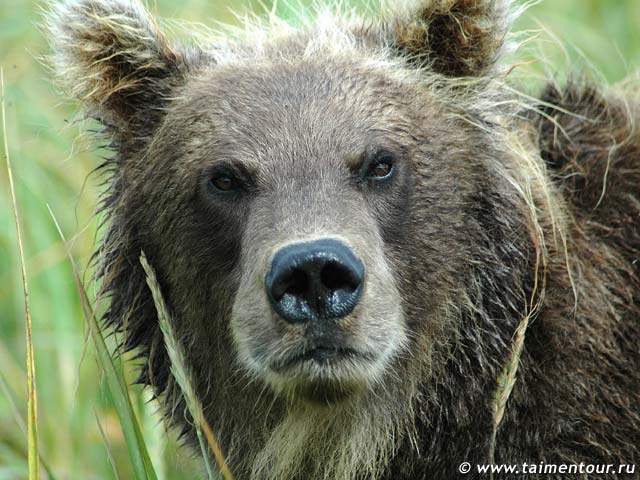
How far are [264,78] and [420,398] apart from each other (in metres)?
1.73

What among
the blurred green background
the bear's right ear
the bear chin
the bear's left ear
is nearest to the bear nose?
the bear chin

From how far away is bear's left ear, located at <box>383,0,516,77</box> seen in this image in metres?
5.23

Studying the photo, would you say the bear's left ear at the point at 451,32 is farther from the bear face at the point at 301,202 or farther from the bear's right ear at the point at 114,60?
the bear's right ear at the point at 114,60

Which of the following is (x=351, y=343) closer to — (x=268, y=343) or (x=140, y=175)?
(x=268, y=343)

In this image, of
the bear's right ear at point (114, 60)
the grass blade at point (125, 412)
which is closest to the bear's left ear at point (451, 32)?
the bear's right ear at point (114, 60)

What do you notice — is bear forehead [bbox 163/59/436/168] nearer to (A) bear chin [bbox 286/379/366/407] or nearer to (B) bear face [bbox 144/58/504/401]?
(B) bear face [bbox 144/58/504/401]

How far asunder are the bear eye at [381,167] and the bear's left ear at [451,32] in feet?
2.44

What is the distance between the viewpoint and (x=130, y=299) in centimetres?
553

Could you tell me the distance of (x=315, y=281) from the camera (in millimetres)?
4273

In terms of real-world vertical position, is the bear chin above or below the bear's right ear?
below

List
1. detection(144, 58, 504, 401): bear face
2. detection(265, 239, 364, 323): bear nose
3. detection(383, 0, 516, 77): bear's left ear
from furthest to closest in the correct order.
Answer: detection(383, 0, 516, 77): bear's left ear < detection(144, 58, 504, 401): bear face < detection(265, 239, 364, 323): bear nose

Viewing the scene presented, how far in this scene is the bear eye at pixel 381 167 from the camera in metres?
4.94

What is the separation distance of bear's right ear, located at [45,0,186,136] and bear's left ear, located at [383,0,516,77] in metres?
1.18

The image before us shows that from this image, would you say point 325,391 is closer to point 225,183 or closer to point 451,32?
point 225,183
